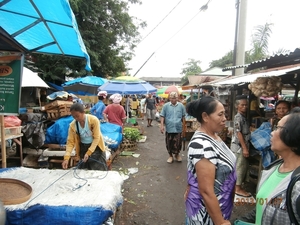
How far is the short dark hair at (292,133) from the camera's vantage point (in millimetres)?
1282

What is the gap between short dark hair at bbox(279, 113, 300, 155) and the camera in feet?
4.21

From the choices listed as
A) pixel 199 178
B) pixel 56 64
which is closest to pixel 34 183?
pixel 199 178

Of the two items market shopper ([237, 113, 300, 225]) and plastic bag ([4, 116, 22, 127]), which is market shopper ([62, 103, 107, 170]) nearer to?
plastic bag ([4, 116, 22, 127])

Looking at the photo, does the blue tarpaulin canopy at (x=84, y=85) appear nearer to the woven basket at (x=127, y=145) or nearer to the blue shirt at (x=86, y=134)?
the woven basket at (x=127, y=145)

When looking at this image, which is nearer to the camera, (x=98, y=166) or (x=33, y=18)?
(x=33, y=18)

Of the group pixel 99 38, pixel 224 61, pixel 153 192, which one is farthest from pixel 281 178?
pixel 224 61

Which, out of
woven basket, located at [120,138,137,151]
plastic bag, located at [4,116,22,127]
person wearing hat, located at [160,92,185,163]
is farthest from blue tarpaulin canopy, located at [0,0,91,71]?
woven basket, located at [120,138,137,151]

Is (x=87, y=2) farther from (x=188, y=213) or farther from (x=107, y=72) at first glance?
(x=188, y=213)

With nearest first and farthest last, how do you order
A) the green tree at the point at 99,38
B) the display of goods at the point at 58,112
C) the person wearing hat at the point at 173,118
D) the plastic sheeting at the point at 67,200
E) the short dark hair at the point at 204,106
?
the short dark hair at the point at 204,106 < the plastic sheeting at the point at 67,200 < the person wearing hat at the point at 173,118 < the display of goods at the point at 58,112 < the green tree at the point at 99,38

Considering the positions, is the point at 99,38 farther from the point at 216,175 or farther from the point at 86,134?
the point at 216,175

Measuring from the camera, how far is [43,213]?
228 cm

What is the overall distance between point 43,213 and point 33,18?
2168mm

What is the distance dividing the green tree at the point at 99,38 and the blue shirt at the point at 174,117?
8028mm

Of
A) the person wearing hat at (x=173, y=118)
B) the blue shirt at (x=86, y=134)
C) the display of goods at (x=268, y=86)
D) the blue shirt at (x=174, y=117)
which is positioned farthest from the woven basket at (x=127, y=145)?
the display of goods at (x=268, y=86)
